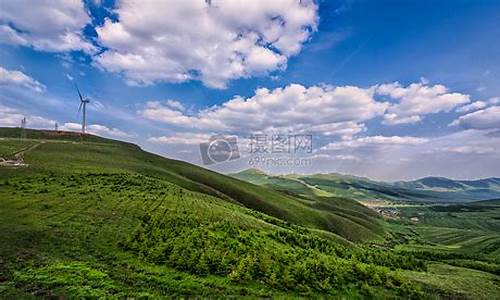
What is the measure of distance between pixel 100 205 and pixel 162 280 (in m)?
25.6

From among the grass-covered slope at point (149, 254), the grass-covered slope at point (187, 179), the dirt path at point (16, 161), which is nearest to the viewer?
the grass-covered slope at point (149, 254)

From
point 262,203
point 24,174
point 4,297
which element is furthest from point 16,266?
point 262,203

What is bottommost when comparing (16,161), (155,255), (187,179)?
(155,255)

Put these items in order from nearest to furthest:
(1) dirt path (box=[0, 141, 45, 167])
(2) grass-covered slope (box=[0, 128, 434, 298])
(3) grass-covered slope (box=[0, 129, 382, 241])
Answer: (2) grass-covered slope (box=[0, 128, 434, 298]) → (1) dirt path (box=[0, 141, 45, 167]) → (3) grass-covered slope (box=[0, 129, 382, 241])

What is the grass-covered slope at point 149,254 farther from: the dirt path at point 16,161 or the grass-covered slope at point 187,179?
the grass-covered slope at point 187,179

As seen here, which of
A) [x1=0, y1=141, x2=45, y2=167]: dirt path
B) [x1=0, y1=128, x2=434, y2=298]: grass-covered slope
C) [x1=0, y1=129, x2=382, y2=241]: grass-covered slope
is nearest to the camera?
[x1=0, y1=128, x2=434, y2=298]: grass-covered slope

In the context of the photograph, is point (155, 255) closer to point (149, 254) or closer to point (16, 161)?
point (149, 254)

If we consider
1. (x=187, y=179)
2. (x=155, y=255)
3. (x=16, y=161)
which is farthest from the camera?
(x=187, y=179)

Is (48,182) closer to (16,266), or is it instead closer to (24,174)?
(24,174)

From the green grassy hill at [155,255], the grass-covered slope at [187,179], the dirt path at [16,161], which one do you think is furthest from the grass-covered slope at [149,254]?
the grass-covered slope at [187,179]

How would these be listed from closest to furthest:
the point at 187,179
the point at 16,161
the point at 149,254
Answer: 1. the point at 149,254
2. the point at 16,161
3. the point at 187,179

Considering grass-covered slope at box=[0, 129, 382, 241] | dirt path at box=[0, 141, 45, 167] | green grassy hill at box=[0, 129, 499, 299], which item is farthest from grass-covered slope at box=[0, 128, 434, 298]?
grass-covered slope at box=[0, 129, 382, 241]

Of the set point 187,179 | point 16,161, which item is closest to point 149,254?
point 16,161

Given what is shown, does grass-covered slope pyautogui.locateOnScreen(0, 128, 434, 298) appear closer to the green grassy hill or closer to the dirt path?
the green grassy hill
